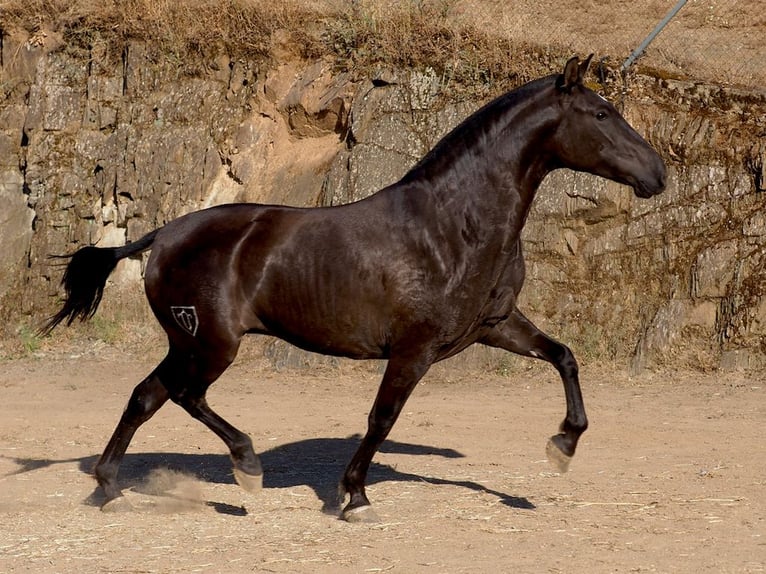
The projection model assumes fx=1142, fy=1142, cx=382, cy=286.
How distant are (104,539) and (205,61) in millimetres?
9884

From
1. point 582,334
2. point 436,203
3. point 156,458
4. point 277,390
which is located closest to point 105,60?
point 277,390

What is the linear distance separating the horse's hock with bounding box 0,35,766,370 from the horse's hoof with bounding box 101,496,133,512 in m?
5.50

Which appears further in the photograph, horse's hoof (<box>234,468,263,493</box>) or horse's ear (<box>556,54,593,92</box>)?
horse's hoof (<box>234,468,263,493</box>)

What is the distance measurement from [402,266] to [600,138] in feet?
4.01

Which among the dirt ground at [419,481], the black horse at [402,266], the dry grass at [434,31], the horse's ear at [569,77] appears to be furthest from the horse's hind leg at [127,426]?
the dry grass at [434,31]

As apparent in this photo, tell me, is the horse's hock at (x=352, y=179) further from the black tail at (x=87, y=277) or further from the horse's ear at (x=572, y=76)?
the horse's ear at (x=572, y=76)

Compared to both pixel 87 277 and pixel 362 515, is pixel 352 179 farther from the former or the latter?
pixel 362 515

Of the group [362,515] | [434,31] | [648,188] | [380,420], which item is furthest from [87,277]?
[434,31]

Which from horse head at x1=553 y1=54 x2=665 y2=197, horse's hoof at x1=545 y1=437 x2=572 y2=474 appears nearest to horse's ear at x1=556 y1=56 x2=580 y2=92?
horse head at x1=553 y1=54 x2=665 y2=197

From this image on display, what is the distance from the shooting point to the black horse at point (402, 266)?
19.5 feet

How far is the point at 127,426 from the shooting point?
21.9 feet

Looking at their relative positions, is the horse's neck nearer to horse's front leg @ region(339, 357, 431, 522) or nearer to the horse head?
the horse head

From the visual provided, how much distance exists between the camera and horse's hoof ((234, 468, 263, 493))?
627 cm

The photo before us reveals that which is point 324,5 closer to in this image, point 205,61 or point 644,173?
point 205,61
